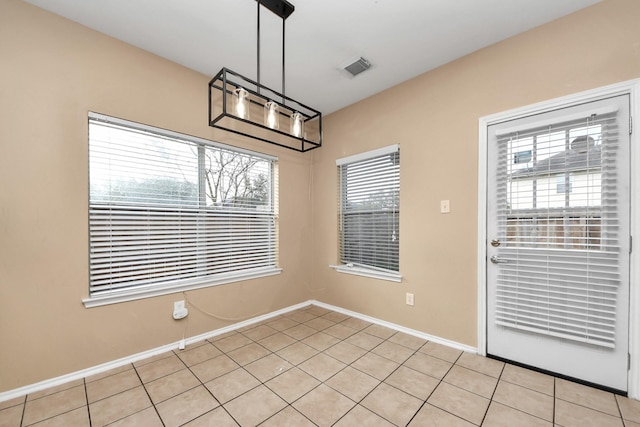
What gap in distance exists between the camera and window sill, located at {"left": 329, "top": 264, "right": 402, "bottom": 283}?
2913 mm

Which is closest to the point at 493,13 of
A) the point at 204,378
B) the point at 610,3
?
the point at 610,3

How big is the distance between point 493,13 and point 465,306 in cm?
238

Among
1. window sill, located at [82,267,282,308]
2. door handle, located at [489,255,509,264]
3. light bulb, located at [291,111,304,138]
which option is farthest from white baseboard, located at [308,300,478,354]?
light bulb, located at [291,111,304,138]

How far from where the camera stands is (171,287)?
8.08ft

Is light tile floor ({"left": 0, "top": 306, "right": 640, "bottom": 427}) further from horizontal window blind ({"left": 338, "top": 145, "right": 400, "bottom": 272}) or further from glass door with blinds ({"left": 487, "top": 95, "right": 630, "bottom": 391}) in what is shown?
horizontal window blind ({"left": 338, "top": 145, "right": 400, "bottom": 272})

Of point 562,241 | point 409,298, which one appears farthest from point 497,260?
point 409,298

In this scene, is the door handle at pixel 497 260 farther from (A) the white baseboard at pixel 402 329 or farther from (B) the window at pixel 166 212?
(B) the window at pixel 166 212

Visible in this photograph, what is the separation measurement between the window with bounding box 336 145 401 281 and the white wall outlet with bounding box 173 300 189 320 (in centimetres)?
184

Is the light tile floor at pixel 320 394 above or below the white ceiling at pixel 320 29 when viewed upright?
below

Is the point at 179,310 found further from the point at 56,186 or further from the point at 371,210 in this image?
the point at 371,210

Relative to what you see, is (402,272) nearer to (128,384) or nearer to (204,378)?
(204,378)

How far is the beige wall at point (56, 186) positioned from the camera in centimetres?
178


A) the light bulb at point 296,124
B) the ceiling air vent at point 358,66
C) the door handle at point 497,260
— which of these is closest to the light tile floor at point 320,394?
the door handle at point 497,260

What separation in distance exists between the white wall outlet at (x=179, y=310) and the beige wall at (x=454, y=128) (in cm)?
184
